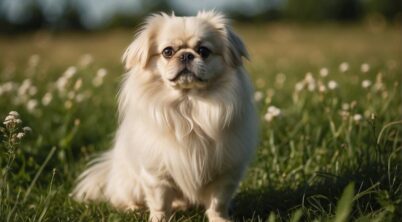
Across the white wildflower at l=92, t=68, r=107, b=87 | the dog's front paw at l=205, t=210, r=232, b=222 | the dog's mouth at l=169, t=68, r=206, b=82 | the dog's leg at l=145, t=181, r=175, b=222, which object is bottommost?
the dog's front paw at l=205, t=210, r=232, b=222

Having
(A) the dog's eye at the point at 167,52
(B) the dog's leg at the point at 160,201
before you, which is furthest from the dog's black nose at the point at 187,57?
(B) the dog's leg at the point at 160,201

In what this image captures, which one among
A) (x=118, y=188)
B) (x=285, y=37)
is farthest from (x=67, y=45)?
(x=118, y=188)

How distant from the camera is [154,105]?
2768 mm

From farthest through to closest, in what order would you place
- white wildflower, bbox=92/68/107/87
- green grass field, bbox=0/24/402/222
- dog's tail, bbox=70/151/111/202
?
white wildflower, bbox=92/68/107/87
dog's tail, bbox=70/151/111/202
green grass field, bbox=0/24/402/222

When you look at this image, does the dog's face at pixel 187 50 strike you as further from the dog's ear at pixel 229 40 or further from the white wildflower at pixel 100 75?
the white wildflower at pixel 100 75

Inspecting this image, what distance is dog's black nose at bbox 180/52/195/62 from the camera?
270cm

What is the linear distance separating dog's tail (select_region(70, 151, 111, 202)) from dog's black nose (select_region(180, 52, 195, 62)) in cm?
101

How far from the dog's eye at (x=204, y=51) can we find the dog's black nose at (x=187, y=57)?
0.24 ft

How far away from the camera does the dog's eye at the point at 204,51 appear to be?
2789 mm

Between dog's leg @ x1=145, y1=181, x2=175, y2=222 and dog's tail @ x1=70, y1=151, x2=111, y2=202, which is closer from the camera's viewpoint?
dog's leg @ x1=145, y1=181, x2=175, y2=222

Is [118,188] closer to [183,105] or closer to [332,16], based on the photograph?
[183,105]

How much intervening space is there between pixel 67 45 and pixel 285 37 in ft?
19.5

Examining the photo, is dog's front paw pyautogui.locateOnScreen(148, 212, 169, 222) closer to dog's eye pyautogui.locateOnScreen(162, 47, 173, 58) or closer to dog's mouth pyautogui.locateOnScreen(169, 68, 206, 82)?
dog's mouth pyautogui.locateOnScreen(169, 68, 206, 82)

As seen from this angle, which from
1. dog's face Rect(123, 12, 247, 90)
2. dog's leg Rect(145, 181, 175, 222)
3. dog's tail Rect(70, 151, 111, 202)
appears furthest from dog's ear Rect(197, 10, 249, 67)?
dog's tail Rect(70, 151, 111, 202)
